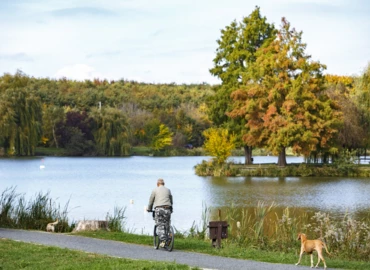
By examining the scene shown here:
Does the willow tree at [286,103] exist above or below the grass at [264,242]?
above

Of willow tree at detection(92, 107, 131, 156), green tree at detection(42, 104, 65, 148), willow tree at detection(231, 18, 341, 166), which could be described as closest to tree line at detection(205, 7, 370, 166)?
willow tree at detection(231, 18, 341, 166)

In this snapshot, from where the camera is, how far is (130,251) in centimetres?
1619

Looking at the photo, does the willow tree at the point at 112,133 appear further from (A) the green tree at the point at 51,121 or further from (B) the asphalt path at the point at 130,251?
(B) the asphalt path at the point at 130,251

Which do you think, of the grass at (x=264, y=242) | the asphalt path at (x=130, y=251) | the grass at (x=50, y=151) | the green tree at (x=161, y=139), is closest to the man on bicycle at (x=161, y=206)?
the asphalt path at (x=130, y=251)

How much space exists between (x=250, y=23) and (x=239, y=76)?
13.1ft

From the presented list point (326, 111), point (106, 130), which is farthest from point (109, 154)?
point (326, 111)

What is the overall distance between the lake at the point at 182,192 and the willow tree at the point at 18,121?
12509 mm

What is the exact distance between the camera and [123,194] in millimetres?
40094

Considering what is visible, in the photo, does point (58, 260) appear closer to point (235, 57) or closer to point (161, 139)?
point (235, 57)

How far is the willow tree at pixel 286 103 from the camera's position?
5100 centimetres

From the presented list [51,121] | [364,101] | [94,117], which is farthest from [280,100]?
[51,121]

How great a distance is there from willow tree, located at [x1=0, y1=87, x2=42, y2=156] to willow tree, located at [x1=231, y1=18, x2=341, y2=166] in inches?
1052

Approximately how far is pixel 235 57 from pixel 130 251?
135ft

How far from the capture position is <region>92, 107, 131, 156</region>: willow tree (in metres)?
87.3
